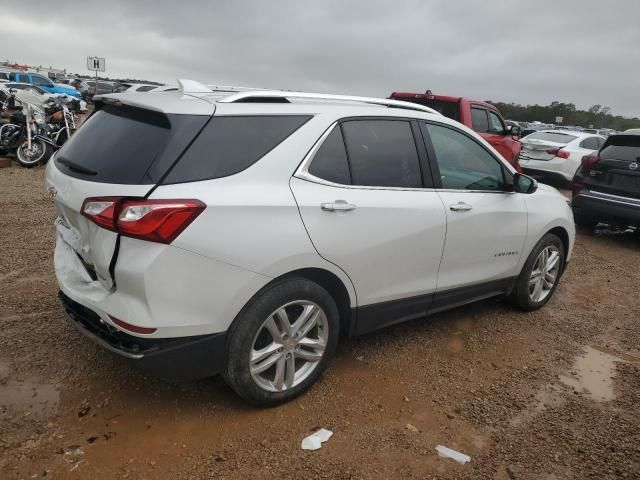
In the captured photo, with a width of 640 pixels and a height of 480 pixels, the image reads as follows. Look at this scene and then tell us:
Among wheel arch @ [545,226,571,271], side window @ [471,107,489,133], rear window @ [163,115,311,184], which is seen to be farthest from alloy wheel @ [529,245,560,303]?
side window @ [471,107,489,133]

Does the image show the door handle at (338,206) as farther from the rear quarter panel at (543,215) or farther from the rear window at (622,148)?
the rear window at (622,148)

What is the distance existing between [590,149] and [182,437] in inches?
501

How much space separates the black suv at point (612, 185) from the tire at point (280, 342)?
5821 millimetres

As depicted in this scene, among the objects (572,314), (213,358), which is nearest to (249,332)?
(213,358)

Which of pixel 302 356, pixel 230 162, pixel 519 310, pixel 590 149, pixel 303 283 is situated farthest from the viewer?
pixel 590 149

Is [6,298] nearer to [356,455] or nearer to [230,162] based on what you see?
[230,162]

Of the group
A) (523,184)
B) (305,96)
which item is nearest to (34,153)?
(305,96)

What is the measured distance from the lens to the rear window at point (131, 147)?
91.0 inches

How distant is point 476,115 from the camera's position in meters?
9.46

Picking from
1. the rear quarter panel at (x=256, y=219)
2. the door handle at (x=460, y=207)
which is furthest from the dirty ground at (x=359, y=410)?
the door handle at (x=460, y=207)

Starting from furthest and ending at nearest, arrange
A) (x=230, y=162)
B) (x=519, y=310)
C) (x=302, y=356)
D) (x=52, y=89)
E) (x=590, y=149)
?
(x=52, y=89) → (x=590, y=149) → (x=519, y=310) → (x=302, y=356) → (x=230, y=162)

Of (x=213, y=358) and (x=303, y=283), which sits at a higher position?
(x=303, y=283)

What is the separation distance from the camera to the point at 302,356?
112 inches

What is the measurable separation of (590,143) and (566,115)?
5903 centimetres
